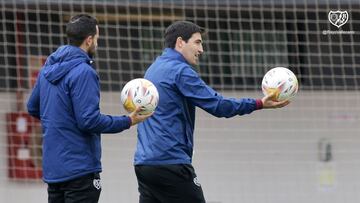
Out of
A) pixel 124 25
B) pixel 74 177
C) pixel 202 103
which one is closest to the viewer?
pixel 74 177

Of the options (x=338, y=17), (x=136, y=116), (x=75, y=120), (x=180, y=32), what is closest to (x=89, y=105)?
(x=75, y=120)

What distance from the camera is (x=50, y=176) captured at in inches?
192

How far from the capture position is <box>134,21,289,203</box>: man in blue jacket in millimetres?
5176

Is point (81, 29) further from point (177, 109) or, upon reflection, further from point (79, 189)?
point (79, 189)

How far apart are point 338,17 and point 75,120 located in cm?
476

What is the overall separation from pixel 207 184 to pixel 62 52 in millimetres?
4606

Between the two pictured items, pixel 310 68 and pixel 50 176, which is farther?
pixel 310 68

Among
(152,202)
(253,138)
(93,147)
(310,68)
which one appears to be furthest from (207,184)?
(93,147)

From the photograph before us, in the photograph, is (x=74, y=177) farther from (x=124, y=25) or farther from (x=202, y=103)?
(x=124, y=25)

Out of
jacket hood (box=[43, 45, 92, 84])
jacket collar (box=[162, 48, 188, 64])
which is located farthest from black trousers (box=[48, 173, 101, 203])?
jacket collar (box=[162, 48, 188, 64])

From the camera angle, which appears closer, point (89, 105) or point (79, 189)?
point (89, 105)

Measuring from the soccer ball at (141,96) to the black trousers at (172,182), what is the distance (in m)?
0.52

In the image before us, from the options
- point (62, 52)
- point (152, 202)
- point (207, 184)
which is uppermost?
point (62, 52)

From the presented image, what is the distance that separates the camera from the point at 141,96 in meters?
4.84
